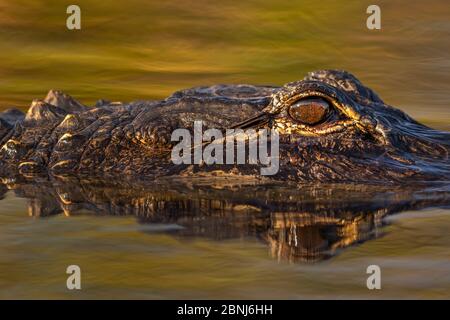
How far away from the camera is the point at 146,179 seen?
18.6ft

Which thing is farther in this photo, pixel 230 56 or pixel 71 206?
pixel 230 56

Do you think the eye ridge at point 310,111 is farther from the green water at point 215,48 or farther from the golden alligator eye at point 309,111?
the green water at point 215,48

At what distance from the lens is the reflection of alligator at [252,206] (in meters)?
3.87

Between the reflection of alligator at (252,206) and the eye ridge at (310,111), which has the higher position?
the eye ridge at (310,111)

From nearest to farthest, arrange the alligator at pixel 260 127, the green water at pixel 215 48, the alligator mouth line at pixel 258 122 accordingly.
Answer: the alligator at pixel 260 127 → the alligator mouth line at pixel 258 122 → the green water at pixel 215 48

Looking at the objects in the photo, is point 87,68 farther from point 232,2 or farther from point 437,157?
point 437,157

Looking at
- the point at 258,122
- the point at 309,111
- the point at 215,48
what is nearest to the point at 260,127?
the point at 258,122

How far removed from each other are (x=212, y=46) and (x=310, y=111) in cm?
760

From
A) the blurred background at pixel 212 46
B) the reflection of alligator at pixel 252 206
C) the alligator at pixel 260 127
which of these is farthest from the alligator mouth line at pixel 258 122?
the blurred background at pixel 212 46

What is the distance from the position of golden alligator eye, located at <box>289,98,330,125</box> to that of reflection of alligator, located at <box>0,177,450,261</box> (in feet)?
1.72

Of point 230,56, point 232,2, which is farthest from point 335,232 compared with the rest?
point 232,2

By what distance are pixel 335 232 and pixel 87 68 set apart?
8811 millimetres

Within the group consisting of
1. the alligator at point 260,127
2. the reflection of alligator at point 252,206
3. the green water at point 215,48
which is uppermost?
the green water at point 215,48

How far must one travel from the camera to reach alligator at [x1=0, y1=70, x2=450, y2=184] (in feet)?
17.5
